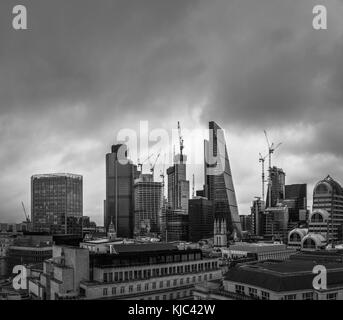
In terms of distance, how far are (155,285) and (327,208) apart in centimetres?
13318

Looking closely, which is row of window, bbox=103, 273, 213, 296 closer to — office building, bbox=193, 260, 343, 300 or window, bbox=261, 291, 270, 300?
office building, bbox=193, 260, 343, 300

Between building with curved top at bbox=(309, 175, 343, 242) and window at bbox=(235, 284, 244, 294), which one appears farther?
building with curved top at bbox=(309, 175, 343, 242)

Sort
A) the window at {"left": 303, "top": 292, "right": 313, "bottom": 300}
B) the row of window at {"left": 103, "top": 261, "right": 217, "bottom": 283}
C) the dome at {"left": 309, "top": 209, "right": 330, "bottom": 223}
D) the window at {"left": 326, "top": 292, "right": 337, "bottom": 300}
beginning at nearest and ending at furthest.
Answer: the window at {"left": 303, "top": 292, "right": 313, "bottom": 300} → the window at {"left": 326, "top": 292, "right": 337, "bottom": 300} → the row of window at {"left": 103, "top": 261, "right": 217, "bottom": 283} → the dome at {"left": 309, "top": 209, "right": 330, "bottom": 223}

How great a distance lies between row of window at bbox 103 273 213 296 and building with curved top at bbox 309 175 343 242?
101746mm

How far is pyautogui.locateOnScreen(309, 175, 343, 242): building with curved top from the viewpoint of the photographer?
158250 mm

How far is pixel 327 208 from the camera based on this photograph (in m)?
173

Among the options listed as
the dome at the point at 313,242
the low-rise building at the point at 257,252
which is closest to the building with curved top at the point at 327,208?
the dome at the point at 313,242

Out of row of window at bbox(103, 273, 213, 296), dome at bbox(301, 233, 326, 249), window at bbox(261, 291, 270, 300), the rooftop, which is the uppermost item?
the rooftop

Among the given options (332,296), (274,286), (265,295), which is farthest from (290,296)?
(332,296)

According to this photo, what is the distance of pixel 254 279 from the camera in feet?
163

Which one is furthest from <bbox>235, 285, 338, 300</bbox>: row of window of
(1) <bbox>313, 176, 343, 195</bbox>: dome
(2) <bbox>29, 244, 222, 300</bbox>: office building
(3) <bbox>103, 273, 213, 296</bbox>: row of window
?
(1) <bbox>313, 176, 343, 195</bbox>: dome

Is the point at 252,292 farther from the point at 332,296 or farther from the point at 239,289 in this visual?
the point at 332,296
